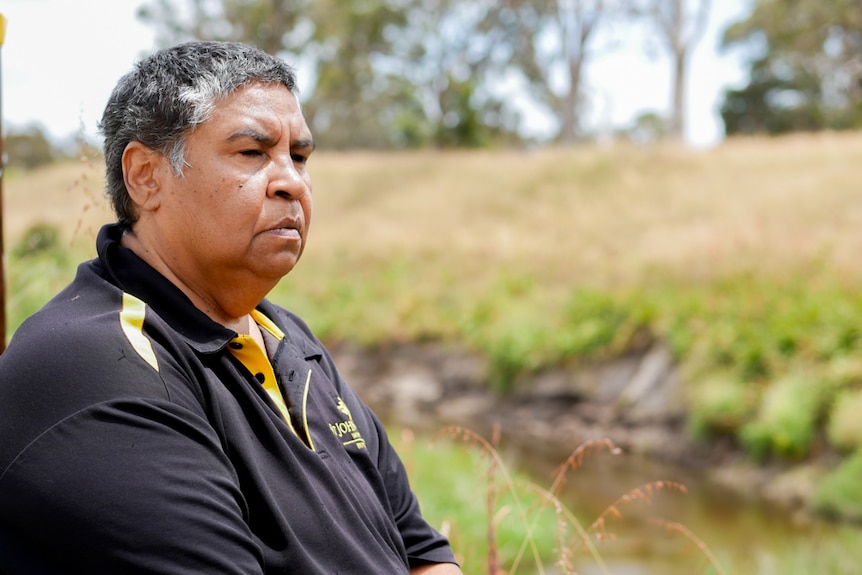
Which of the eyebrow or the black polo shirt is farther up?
the eyebrow

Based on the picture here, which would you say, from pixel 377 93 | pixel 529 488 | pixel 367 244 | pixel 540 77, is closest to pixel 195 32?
pixel 377 93

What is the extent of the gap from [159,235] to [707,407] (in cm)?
875

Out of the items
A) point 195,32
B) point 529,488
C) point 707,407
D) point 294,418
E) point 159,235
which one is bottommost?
point 707,407

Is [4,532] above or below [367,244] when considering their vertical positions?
above

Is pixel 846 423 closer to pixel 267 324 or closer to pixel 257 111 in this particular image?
pixel 267 324

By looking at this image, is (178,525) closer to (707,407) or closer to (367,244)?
(707,407)

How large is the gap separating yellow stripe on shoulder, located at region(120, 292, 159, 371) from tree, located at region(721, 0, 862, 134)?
26.0 m

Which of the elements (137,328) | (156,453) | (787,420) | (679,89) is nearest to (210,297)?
(137,328)

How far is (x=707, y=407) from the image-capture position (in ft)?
31.4

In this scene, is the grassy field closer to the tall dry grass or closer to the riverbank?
the tall dry grass

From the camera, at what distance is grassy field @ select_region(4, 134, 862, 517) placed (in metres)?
8.86

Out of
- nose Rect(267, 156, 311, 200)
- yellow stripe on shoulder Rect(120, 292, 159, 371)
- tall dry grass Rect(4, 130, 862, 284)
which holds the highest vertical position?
nose Rect(267, 156, 311, 200)

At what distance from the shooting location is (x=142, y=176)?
1657mm

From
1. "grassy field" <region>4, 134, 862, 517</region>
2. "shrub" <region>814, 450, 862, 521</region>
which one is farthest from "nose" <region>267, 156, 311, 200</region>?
"shrub" <region>814, 450, 862, 521</region>
